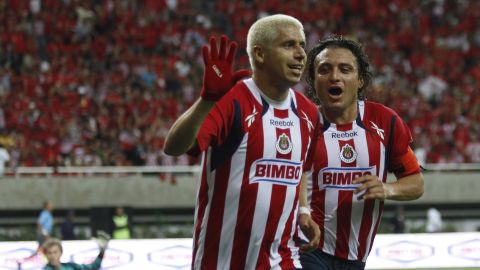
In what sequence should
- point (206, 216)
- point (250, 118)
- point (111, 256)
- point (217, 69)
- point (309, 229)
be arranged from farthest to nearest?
point (111, 256)
point (309, 229)
point (206, 216)
point (250, 118)
point (217, 69)

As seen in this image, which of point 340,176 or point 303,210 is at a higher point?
point 340,176

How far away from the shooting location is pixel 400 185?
18.8ft

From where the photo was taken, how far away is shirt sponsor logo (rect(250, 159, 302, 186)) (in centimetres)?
487

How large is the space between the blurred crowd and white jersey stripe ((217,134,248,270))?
48.5 ft

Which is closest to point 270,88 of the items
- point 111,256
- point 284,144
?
point 284,144

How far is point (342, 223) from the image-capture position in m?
5.83

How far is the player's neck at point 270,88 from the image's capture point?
497cm

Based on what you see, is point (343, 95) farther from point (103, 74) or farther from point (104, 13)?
point (104, 13)

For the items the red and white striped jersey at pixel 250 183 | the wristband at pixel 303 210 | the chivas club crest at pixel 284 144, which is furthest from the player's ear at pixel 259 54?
the wristband at pixel 303 210

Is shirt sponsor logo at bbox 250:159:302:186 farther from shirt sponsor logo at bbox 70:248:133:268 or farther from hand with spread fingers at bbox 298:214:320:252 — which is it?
shirt sponsor logo at bbox 70:248:133:268

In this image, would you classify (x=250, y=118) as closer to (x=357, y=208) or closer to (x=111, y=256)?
(x=357, y=208)

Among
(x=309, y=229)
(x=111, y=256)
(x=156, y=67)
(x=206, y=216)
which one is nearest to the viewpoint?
(x=206, y=216)

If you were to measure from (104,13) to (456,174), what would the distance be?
8541 millimetres

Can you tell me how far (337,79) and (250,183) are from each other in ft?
3.68
